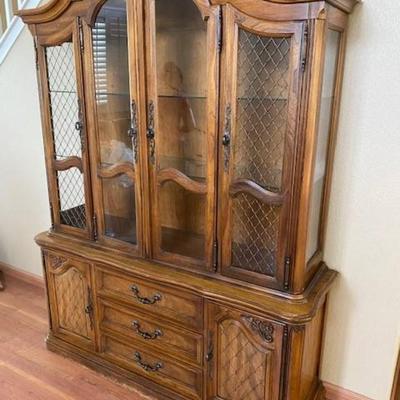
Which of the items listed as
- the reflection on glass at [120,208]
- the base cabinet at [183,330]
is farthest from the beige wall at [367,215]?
the reflection on glass at [120,208]

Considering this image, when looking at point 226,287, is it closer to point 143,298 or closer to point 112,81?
point 143,298

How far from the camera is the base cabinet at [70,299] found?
2.08 meters

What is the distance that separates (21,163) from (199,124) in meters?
1.64

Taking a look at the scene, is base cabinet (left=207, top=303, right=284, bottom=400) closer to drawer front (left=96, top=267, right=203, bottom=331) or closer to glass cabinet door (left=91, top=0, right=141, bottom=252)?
drawer front (left=96, top=267, right=203, bottom=331)

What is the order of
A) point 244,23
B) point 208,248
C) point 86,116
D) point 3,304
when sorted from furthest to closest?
1. point 3,304
2. point 86,116
3. point 208,248
4. point 244,23

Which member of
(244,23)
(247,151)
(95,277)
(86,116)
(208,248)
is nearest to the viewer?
(244,23)

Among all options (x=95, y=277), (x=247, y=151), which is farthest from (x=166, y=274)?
(x=247, y=151)

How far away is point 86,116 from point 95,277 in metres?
0.78

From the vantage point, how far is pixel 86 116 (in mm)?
1832

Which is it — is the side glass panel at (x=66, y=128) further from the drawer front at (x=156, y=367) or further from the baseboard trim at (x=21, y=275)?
the baseboard trim at (x=21, y=275)

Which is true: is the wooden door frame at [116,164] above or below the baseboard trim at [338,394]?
above

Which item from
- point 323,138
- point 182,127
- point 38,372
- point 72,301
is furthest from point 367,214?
point 38,372

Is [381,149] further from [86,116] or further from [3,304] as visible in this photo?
[3,304]

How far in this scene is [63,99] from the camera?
1961 millimetres
